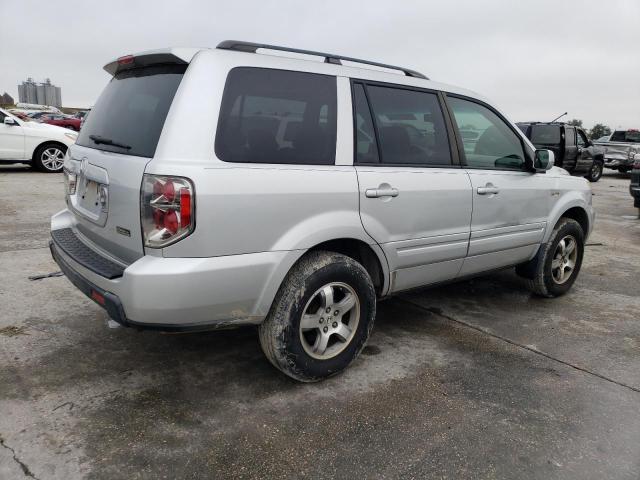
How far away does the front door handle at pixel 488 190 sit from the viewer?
3.66 m

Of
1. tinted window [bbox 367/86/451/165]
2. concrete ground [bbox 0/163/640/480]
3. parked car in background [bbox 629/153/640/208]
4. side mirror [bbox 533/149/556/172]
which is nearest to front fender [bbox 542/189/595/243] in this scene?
side mirror [bbox 533/149/556/172]

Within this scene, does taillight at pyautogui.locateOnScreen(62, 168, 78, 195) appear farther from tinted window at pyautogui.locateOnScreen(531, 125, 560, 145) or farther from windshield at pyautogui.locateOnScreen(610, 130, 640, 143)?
windshield at pyautogui.locateOnScreen(610, 130, 640, 143)

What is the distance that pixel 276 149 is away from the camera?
2660mm

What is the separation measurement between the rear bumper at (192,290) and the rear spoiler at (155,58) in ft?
3.26

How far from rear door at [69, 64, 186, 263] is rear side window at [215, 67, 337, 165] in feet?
1.01

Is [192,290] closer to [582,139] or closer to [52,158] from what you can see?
[52,158]

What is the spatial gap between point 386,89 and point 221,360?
1.96 m

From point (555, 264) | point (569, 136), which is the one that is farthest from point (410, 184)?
point (569, 136)

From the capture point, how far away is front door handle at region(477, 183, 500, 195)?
3662 millimetres

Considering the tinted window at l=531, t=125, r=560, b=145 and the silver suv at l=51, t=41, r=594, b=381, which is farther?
the tinted window at l=531, t=125, r=560, b=145

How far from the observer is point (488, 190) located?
3719mm

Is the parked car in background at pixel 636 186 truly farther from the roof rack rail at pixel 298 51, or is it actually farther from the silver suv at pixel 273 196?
the roof rack rail at pixel 298 51

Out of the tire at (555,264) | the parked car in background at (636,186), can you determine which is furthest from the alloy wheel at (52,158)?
the parked car in background at (636,186)

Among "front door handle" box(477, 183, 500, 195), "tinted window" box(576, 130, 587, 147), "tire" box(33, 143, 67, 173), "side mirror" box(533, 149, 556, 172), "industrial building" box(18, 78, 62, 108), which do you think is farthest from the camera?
"industrial building" box(18, 78, 62, 108)
